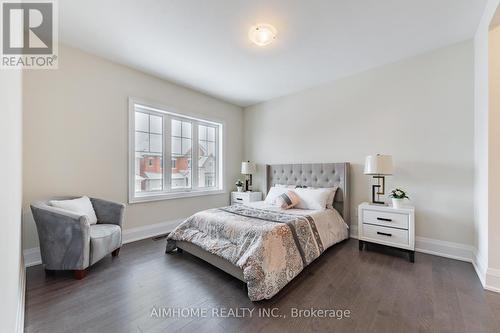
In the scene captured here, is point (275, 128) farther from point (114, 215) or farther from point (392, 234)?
point (114, 215)

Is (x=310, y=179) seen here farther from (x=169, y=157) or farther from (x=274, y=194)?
(x=169, y=157)

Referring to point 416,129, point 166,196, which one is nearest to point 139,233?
point 166,196

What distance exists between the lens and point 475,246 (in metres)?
2.45

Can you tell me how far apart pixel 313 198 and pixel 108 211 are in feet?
9.43

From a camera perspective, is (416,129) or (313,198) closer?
(416,129)

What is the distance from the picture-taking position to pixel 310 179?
3.77 m

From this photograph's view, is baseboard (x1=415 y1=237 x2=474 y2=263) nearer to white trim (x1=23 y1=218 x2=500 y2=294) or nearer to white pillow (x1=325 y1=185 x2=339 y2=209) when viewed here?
white trim (x1=23 y1=218 x2=500 y2=294)

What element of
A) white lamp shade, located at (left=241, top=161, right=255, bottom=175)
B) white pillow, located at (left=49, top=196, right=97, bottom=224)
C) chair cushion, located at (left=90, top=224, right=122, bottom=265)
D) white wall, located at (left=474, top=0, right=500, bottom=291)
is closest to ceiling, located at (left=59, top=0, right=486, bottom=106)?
white wall, located at (left=474, top=0, right=500, bottom=291)

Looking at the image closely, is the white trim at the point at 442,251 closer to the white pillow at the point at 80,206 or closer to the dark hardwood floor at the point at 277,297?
the dark hardwood floor at the point at 277,297

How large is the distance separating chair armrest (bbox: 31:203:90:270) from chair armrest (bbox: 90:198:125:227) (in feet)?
1.89

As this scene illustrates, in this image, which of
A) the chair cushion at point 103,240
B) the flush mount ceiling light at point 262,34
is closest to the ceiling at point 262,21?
the flush mount ceiling light at point 262,34

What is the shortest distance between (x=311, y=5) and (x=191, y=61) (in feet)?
5.85

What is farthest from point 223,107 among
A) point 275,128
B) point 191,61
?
point 191,61

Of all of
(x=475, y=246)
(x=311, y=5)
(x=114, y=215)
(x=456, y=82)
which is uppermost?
(x=311, y=5)
